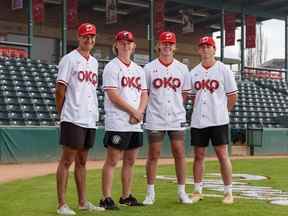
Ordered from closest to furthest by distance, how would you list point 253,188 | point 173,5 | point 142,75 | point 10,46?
1. point 142,75
2. point 253,188
3. point 10,46
4. point 173,5

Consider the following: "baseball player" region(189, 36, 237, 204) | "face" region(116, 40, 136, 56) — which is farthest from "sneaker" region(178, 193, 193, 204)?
"face" region(116, 40, 136, 56)

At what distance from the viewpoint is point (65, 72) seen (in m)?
5.86

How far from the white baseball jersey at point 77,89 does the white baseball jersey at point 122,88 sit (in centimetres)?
30

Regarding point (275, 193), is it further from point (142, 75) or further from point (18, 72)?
point (18, 72)

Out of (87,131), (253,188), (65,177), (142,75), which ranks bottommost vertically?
(253,188)

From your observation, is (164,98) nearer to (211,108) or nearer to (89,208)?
(211,108)

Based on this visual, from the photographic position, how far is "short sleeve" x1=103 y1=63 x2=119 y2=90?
20.5 ft

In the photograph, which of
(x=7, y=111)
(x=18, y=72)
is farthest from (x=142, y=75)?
(x=18, y=72)

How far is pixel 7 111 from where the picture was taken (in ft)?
56.5

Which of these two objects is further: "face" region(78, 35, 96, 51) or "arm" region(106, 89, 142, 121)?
"arm" region(106, 89, 142, 121)

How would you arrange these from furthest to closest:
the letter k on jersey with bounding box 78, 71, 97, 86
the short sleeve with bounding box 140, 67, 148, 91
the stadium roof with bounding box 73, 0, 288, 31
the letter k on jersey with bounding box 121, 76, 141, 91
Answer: the stadium roof with bounding box 73, 0, 288, 31
the short sleeve with bounding box 140, 67, 148, 91
the letter k on jersey with bounding box 121, 76, 141, 91
the letter k on jersey with bounding box 78, 71, 97, 86

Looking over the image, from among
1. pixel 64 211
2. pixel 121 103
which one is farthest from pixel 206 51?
pixel 64 211

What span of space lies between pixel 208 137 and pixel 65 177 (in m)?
2.02

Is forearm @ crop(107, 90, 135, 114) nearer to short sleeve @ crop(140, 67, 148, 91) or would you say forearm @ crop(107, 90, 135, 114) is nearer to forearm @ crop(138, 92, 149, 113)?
forearm @ crop(138, 92, 149, 113)
